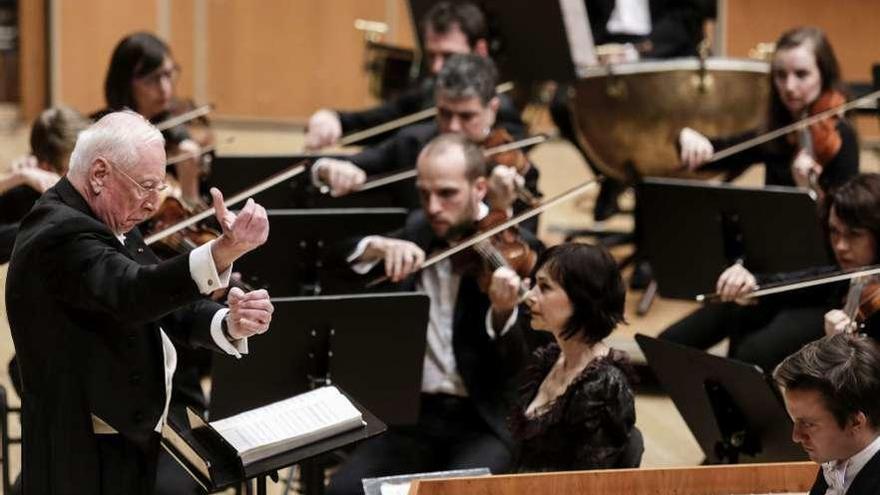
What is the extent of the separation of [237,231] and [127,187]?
287 millimetres

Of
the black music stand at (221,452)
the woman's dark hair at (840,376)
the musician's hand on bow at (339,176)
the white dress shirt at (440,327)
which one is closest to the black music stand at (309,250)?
the white dress shirt at (440,327)

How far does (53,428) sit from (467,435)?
1204mm

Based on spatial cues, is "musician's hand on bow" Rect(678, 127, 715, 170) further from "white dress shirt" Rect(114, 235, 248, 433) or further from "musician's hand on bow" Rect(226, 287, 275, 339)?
"musician's hand on bow" Rect(226, 287, 275, 339)

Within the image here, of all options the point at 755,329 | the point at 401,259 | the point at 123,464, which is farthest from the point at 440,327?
the point at 123,464

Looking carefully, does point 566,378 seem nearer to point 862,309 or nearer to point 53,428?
point 862,309

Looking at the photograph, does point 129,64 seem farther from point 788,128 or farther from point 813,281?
point 813,281

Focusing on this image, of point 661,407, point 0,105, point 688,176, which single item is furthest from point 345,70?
point 661,407

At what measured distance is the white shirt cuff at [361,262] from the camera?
11.7 feet

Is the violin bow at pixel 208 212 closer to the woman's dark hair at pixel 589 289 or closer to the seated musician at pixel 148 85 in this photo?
the seated musician at pixel 148 85

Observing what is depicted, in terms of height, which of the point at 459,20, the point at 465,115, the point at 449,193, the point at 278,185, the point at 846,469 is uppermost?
the point at 459,20

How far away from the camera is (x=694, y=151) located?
442 cm

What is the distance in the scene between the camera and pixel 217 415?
10.1 ft

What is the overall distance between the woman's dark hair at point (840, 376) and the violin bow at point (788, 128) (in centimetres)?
196

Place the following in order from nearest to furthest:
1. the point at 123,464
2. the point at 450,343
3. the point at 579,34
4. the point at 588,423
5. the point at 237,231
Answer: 1. the point at 237,231
2. the point at 123,464
3. the point at 588,423
4. the point at 450,343
5. the point at 579,34
